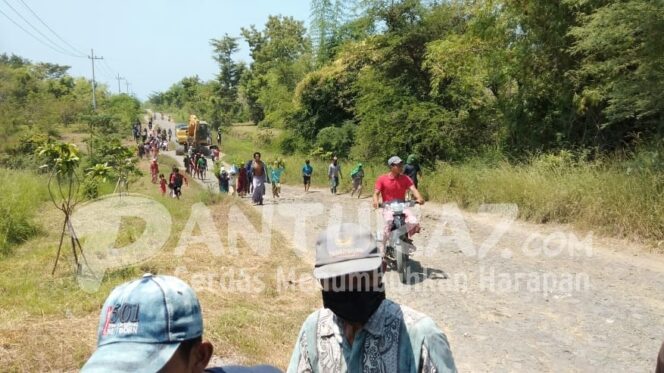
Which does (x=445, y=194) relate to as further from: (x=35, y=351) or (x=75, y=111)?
(x=75, y=111)

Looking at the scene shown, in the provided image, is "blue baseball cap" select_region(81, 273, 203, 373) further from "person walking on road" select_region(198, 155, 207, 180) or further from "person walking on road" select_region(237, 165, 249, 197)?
"person walking on road" select_region(198, 155, 207, 180)

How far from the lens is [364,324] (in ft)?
6.23

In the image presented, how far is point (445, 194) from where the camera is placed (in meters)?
15.1

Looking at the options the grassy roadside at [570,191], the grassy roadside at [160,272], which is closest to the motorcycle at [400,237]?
the grassy roadside at [160,272]

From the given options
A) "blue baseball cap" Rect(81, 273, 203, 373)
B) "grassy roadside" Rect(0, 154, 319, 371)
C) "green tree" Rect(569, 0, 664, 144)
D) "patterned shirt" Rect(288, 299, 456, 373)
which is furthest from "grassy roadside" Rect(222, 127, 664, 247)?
"blue baseball cap" Rect(81, 273, 203, 373)

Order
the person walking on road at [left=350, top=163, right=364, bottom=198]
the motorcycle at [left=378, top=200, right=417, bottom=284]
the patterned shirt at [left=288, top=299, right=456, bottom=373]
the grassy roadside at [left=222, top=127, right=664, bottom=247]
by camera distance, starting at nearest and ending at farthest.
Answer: the patterned shirt at [left=288, top=299, right=456, bottom=373] → the motorcycle at [left=378, top=200, right=417, bottom=284] → the grassy roadside at [left=222, top=127, right=664, bottom=247] → the person walking on road at [left=350, top=163, right=364, bottom=198]

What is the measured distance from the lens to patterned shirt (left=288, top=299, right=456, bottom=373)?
1.82 m

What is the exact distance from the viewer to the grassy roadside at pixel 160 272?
5113 millimetres

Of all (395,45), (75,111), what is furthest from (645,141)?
(75,111)

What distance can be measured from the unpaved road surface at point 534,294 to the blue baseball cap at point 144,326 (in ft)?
12.9

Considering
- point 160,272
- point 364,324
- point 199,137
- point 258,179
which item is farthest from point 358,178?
point 199,137

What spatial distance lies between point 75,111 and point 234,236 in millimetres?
44405

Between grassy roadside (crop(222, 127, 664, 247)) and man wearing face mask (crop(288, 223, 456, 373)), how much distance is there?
27.5 feet

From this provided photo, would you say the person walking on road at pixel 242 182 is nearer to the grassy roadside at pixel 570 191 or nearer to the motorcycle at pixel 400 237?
the grassy roadside at pixel 570 191
